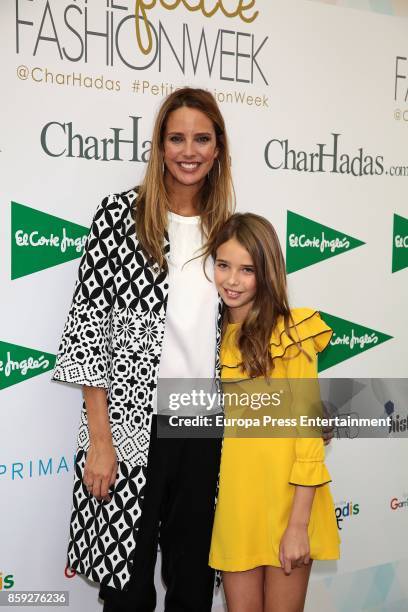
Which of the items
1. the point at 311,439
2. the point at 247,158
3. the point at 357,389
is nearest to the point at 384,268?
the point at 357,389

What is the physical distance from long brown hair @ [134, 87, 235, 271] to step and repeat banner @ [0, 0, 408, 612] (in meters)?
0.30

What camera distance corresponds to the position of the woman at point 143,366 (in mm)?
1629

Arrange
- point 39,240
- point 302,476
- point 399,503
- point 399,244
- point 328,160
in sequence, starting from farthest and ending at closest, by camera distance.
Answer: point 399,503, point 399,244, point 328,160, point 39,240, point 302,476

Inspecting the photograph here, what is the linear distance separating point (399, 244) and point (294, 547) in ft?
3.97

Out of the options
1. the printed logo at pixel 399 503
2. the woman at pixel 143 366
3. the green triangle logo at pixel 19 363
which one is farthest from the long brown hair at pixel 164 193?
the printed logo at pixel 399 503

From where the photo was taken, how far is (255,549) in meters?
1.66

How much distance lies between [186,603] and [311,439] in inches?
22.1

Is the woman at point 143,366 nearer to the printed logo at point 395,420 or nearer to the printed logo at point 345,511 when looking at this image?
the printed logo at point 345,511

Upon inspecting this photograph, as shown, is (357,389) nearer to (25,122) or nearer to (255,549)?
(255,549)

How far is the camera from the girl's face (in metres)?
1.64

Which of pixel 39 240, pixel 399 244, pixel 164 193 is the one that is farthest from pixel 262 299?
pixel 399 244

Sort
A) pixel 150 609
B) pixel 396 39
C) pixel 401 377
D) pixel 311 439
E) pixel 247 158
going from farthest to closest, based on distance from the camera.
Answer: pixel 401 377
pixel 396 39
pixel 247 158
pixel 150 609
pixel 311 439

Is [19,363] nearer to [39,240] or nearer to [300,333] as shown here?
[39,240]

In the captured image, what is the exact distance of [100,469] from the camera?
1.62m
